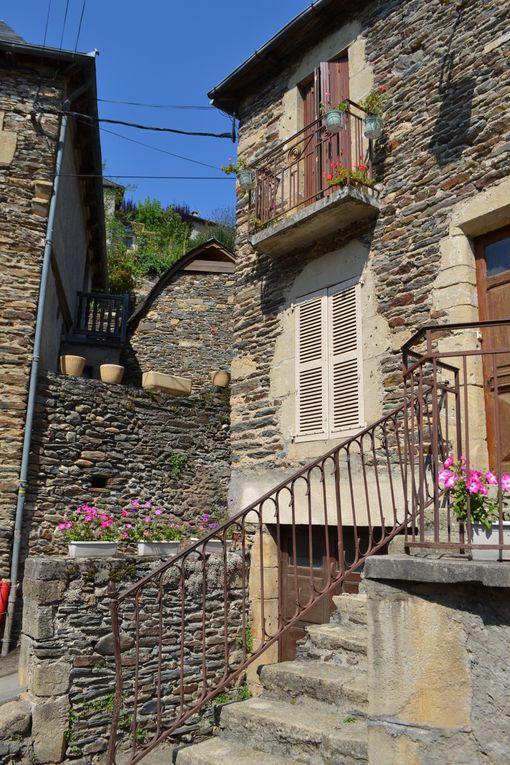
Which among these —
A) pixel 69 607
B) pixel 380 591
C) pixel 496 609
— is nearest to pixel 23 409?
pixel 69 607

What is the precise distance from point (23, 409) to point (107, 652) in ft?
11.7

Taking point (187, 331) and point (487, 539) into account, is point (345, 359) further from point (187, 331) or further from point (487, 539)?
point (187, 331)

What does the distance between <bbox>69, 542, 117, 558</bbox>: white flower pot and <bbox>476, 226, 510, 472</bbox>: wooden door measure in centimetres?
414

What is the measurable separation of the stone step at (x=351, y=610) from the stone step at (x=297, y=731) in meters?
1.00

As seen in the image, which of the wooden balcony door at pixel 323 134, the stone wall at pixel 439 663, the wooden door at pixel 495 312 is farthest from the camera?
the wooden balcony door at pixel 323 134

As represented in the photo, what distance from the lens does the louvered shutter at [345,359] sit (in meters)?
6.76

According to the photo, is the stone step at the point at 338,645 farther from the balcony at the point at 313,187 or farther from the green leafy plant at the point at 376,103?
the green leafy plant at the point at 376,103

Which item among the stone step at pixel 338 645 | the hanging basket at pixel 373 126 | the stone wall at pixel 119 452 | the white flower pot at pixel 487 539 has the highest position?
the hanging basket at pixel 373 126

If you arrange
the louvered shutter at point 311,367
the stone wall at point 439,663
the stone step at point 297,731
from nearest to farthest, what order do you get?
1. the stone wall at point 439,663
2. the stone step at point 297,731
3. the louvered shutter at point 311,367

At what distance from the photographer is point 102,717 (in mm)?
6051

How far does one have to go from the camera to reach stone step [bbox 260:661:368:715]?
4242mm

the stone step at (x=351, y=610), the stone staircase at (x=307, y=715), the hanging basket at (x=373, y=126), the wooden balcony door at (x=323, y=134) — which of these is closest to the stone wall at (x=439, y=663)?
the stone staircase at (x=307, y=715)

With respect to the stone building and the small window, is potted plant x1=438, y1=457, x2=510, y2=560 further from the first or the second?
the stone building

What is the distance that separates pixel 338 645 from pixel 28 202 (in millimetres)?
7368
